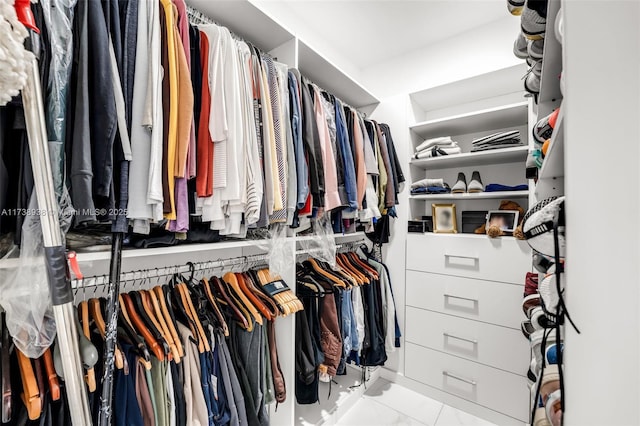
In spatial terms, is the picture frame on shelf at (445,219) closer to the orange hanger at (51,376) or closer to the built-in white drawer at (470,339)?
the built-in white drawer at (470,339)

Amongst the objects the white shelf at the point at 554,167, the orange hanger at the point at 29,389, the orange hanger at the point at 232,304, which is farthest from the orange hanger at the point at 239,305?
the white shelf at the point at 554,167

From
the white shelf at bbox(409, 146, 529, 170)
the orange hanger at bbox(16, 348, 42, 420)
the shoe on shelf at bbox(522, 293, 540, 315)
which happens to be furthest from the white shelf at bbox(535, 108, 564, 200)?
the orange hanger at bbox(16, 348, 42, 420)

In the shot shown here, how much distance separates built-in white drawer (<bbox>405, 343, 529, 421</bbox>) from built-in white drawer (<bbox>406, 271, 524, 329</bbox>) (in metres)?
0.31

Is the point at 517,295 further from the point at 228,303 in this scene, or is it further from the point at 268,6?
the point at 268,6

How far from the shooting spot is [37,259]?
2.08 feet

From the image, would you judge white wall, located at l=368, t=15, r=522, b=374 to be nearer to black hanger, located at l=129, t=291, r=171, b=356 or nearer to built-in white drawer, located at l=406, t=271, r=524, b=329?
built-in white drawer, located at l=406, t=271, r=524, b=329

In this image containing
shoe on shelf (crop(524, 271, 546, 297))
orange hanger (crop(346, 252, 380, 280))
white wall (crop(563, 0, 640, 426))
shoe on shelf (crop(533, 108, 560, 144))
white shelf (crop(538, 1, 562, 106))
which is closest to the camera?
white wall (crop(563, 0, 640, 426))

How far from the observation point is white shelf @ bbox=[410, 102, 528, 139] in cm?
178

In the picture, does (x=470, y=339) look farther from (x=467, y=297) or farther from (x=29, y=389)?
(x=29, y=389)

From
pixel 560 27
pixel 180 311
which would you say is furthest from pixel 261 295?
pixel 560 27

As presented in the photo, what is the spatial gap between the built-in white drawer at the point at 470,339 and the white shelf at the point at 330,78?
63.6 inches

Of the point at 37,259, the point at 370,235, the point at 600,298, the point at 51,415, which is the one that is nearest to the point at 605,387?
the point at 600,298

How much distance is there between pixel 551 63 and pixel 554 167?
0.28 metres

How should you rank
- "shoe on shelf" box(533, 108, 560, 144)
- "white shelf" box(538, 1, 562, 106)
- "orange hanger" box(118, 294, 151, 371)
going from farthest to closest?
"orange hanger" box(118, 294, 151, 371) < "shoe on shelf" box(533, 108, 560, 144) < "white shelf" box(538, 1, 562, 106)
